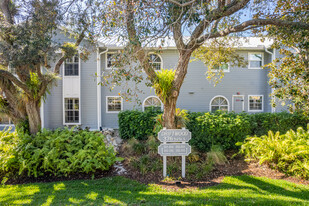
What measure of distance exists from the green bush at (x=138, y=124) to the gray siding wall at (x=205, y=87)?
11.0ft

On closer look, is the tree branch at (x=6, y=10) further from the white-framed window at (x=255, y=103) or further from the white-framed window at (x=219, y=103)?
the white-framed window at (x=255, y=103)

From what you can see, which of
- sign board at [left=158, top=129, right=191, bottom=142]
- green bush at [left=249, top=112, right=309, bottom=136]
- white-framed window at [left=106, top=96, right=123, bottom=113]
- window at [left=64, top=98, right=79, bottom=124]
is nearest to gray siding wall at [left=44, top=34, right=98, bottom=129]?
window at [left=64, top=98, right=79, bottom=124]

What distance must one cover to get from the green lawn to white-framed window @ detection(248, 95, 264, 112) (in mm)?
8401

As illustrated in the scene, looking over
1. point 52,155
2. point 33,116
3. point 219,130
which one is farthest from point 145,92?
point 52,155

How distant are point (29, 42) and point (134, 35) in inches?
125

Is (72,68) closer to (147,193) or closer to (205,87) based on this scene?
(205,87)

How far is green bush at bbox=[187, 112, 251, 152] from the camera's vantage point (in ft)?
21.3

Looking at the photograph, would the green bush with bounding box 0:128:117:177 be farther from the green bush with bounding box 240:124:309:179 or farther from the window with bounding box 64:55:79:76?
the window with bounding box 64:55:79:76

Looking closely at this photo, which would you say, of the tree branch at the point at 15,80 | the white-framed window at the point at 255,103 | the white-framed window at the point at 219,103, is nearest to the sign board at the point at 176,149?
the tree branch at the point at 15,80

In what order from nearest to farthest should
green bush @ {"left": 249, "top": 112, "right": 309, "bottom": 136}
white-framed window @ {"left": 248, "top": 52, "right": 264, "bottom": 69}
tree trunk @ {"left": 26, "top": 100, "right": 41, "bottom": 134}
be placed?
Answer: tree trunk @ {"left": 26, "top": 100, "right": 41, "bottom": 134} → green bush @ {"left": 249, "top": 112, "right": 309, "bottom": 136} → white-framed window @ {"left": 248, "top": 52, "right": 264, "bottom": 69}

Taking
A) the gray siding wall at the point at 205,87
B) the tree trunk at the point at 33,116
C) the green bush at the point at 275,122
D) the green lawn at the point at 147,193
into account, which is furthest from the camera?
the gray siding wall at the point at 205,87

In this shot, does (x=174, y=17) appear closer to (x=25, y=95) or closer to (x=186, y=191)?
(x=186, y=191)

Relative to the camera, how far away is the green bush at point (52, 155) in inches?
187

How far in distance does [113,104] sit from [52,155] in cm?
696
